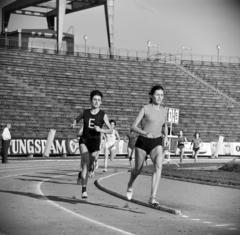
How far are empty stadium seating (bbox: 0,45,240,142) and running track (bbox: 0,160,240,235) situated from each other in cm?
2411

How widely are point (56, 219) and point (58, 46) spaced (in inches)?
1658

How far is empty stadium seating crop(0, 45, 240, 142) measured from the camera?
41.0m

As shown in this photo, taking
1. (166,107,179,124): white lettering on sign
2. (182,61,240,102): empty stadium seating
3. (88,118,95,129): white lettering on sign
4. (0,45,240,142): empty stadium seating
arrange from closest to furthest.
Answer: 1. (88,118,95,129): white lettering on sign
2. (166,107,179,124): white lettering on sign
3. (0,45,240,142): empty stadium seating
4. (182,61,240,102): empty stadium seating

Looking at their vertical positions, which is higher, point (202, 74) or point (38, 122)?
point (202, 74)

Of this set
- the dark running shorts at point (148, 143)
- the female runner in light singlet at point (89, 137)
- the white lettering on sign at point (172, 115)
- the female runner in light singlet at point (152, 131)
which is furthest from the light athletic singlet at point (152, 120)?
the white lettering on sign at point (172, 115)

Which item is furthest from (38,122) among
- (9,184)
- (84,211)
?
(84,211)

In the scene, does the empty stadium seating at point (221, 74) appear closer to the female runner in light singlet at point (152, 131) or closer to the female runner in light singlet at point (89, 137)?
the female runner in light singlet at point (89, 137)

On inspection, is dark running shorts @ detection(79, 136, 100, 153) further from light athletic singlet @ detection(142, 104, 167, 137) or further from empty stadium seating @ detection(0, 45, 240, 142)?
empty stadium seating @ detection(0, 45, 240, 142)

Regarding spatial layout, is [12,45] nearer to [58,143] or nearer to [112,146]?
[58,143]

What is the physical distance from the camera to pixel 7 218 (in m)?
8.99

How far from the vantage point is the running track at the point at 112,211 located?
26.6ft

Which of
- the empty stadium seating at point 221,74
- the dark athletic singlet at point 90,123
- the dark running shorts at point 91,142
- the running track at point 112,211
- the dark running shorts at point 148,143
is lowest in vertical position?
the running track at point 112,211

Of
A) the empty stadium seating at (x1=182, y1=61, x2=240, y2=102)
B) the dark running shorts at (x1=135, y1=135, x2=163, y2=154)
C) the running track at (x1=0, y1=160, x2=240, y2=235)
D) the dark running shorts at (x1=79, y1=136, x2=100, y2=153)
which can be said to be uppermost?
the empty stadium seating at (x1=182, y1=61, x2=240, y2=102)

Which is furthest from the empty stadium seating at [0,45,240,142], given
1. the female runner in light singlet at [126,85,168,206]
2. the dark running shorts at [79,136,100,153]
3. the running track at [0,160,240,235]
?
Answer: the female runner in light singlet at [126,85,168,206]
